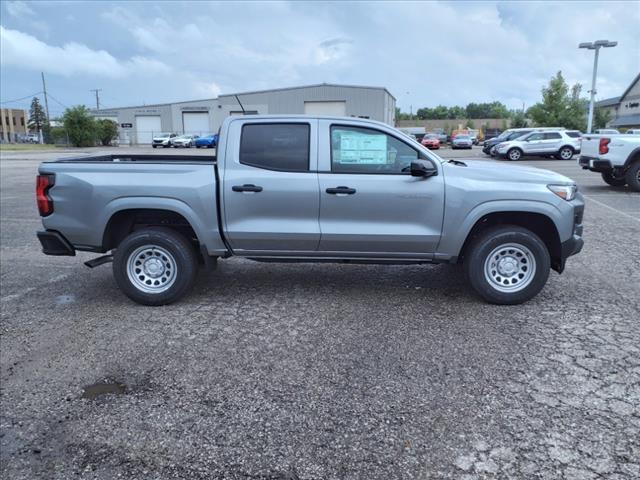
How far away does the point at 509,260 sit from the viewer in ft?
17.1

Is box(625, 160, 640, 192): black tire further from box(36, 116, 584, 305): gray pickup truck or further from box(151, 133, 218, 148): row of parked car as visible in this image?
box(151, 133, 218, 148): row of parked car

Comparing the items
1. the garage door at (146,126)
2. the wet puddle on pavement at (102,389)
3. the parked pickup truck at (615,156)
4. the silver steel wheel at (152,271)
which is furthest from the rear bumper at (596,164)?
the garage door at (146,126)

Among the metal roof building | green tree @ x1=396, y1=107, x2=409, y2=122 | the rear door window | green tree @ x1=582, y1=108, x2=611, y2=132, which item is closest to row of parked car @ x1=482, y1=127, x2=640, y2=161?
the rear door window

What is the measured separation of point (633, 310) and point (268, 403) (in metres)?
3.77

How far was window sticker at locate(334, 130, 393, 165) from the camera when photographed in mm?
5195

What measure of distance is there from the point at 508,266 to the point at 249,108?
6247 cm

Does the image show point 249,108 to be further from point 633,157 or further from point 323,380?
point 323,380

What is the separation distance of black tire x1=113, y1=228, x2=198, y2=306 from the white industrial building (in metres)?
55.4

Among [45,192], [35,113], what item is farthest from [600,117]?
[35,113]

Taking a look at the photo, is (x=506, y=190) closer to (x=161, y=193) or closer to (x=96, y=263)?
(x=161, y=193)

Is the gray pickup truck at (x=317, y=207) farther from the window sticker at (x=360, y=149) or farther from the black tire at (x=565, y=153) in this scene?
the black tire at (x=565, y=153)

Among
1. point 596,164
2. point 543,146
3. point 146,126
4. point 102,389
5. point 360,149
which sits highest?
point 146,126

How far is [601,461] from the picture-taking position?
289 centimetres

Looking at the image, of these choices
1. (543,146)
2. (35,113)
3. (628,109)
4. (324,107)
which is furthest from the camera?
(35,113)
